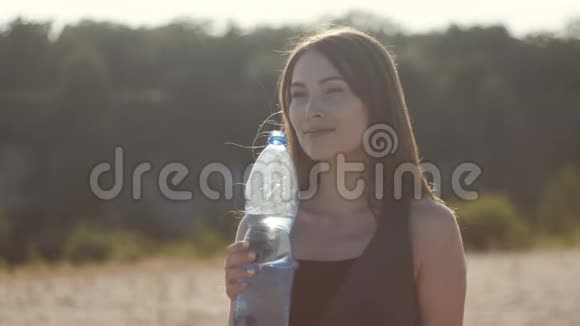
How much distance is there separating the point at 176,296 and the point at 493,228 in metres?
10.1

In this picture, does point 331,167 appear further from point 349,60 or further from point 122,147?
point 122,147

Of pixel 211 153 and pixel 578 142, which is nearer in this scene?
pixel 211 153

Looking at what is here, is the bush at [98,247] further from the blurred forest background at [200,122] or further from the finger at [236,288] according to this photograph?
the finger at [236,288]

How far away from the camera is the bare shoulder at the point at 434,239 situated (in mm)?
2186

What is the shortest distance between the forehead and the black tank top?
440mm

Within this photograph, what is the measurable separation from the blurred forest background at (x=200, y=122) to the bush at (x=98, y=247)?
0.04m

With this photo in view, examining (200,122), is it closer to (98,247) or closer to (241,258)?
(98,247)

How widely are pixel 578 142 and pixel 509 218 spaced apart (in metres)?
14.3

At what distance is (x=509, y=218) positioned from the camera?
18.5 m

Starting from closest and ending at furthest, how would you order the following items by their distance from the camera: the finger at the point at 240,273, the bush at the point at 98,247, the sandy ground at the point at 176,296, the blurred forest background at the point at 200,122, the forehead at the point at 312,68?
the finger at the point at 240,273
the forehead at the point at 312,68
the sandy ground at the point at 176,296
the bush at the point at 98,247
the blurred forest background at the point at 200,122

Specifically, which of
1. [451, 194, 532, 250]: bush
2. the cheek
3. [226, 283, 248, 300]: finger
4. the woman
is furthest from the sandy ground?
[451, 194, 532, 250]: bush

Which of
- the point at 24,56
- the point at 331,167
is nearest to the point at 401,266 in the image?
the point at 331,167

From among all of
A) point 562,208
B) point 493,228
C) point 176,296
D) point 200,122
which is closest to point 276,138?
point 176,296

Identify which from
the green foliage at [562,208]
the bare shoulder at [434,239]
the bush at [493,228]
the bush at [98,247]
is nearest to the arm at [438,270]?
the bare shoulder at [434,239]
